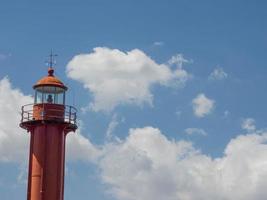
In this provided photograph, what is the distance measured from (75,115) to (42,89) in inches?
139

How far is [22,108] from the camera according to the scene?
190 ft

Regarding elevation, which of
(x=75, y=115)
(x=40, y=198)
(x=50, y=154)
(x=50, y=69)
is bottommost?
(x=40, y=198)

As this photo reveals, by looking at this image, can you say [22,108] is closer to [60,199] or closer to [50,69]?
[50,69]

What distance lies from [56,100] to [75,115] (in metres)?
2.03

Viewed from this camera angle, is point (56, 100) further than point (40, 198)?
Yes

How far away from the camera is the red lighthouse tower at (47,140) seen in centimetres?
5562

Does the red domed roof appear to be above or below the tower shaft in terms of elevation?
above

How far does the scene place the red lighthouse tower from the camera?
5562 cm

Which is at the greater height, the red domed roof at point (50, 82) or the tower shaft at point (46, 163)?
the red domed roof at point (50, 82)

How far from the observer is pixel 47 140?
56.5 m

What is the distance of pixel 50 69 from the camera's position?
2343 inches

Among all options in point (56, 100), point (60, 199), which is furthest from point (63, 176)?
point (56, 100)

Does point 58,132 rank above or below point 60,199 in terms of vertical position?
above

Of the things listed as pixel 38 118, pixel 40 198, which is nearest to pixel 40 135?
pixel 38 118
